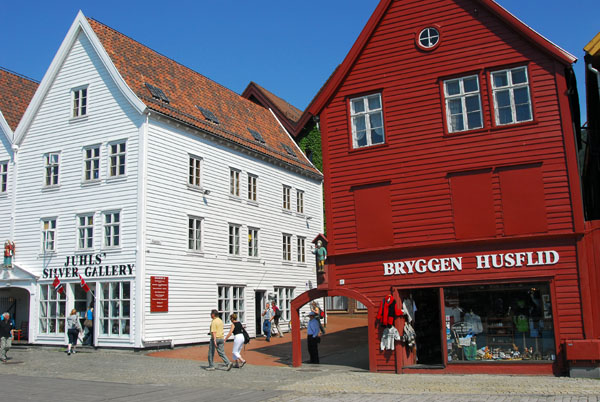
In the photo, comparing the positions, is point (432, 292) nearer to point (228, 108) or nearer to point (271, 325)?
point (271, 325)

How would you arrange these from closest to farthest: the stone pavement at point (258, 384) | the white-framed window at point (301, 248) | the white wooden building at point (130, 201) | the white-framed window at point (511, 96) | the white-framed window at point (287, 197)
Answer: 1. the stone pavement at point (258, 384)
2. the white-framed window at point (511, 96)
3. the white wooden building at point (130, 201)
4. the white-framed window at point (287, 197)
5. the white-framed window at point (301, 248)

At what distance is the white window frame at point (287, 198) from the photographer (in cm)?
3428

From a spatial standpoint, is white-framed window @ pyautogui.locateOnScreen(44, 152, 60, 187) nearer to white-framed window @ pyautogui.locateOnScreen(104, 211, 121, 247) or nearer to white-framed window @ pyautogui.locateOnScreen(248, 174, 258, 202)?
white-framed window @ pyautogui.locateOnScreen(104, 211, 121, 247)

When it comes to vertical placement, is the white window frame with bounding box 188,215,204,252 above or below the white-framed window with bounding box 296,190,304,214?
below

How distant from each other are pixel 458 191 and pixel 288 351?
1027 centimetres

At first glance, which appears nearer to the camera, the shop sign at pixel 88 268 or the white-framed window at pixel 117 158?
the shop sign at pixel 88 268

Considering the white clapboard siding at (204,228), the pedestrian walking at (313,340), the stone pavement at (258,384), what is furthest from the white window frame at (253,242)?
the pedestrian walking at (313,340)

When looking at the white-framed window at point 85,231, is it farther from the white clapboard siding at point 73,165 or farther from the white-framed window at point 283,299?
the white-framed window at point 283,299

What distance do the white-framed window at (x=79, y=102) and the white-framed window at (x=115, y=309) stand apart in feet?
26.5

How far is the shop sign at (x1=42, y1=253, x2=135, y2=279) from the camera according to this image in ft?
76.4

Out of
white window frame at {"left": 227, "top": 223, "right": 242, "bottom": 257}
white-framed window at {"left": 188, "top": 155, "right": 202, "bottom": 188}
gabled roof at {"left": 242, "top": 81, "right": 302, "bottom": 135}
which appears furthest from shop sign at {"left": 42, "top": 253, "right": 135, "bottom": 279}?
gabled roof at {"left": 242, "top": 81, "right": 302, "bottom": 135}

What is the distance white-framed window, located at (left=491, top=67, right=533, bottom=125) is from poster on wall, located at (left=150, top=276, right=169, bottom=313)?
1450 cm

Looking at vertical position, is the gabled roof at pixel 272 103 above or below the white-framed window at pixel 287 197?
above

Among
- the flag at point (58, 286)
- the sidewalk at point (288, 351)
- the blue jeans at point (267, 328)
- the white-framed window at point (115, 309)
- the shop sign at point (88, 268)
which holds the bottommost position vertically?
the sidewalk at point (288, 351)
